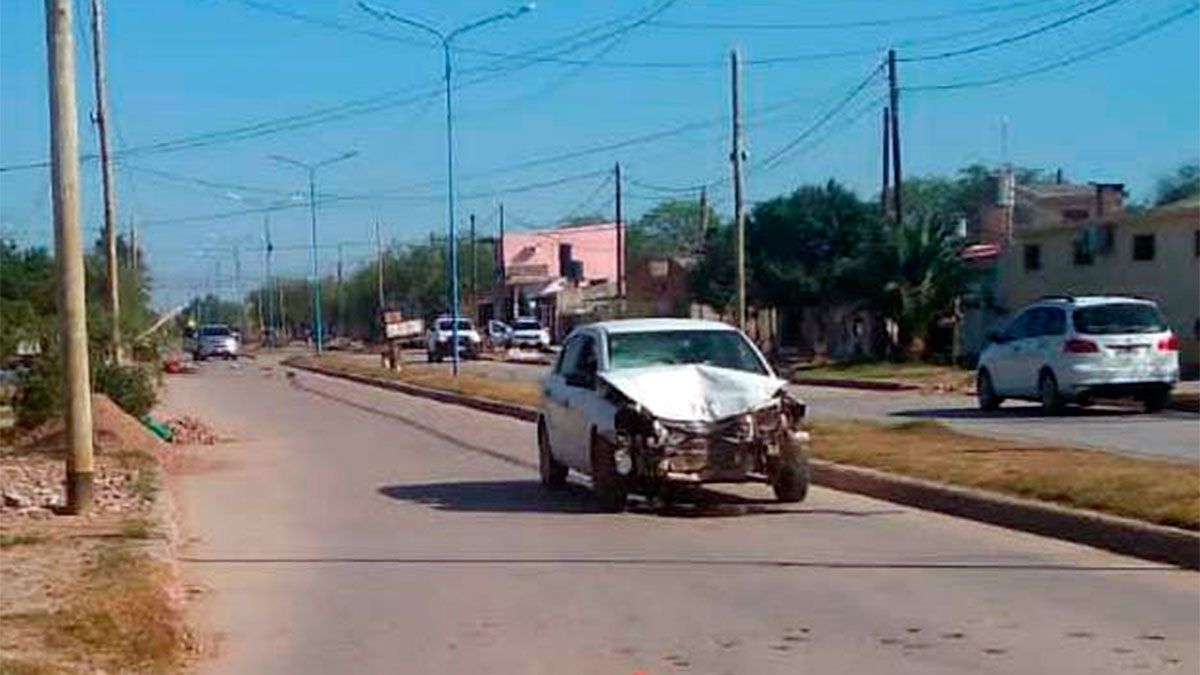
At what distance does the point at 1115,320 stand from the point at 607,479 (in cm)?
1525

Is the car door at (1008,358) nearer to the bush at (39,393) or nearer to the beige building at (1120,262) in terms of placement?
the bush at (39,393)

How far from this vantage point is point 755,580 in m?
12.8

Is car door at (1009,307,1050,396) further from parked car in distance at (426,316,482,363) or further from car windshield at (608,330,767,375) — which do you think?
parked car in distance at (426,316,482,363)

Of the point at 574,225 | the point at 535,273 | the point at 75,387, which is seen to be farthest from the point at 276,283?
the point at 75,387

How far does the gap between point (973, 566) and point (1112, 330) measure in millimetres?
17941

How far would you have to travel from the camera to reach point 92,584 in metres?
12.2

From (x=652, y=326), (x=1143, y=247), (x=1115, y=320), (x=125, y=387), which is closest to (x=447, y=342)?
(x=1143, y=247)

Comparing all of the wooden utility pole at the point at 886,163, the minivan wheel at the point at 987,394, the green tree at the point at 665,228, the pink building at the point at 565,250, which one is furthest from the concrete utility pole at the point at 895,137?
the green tree at the point at 665,228

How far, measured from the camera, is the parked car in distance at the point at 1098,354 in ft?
99.2

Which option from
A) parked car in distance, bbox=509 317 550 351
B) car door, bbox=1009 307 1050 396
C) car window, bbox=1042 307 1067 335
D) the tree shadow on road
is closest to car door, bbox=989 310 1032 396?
car door, bbox=1009 307 1050 396

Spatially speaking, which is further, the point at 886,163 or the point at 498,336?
the point at 498,336

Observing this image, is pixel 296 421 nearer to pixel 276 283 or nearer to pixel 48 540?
pixel 48 540

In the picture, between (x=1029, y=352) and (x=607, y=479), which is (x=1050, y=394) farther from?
(x=607, y=479)

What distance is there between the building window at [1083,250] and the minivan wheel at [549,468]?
117 ft
